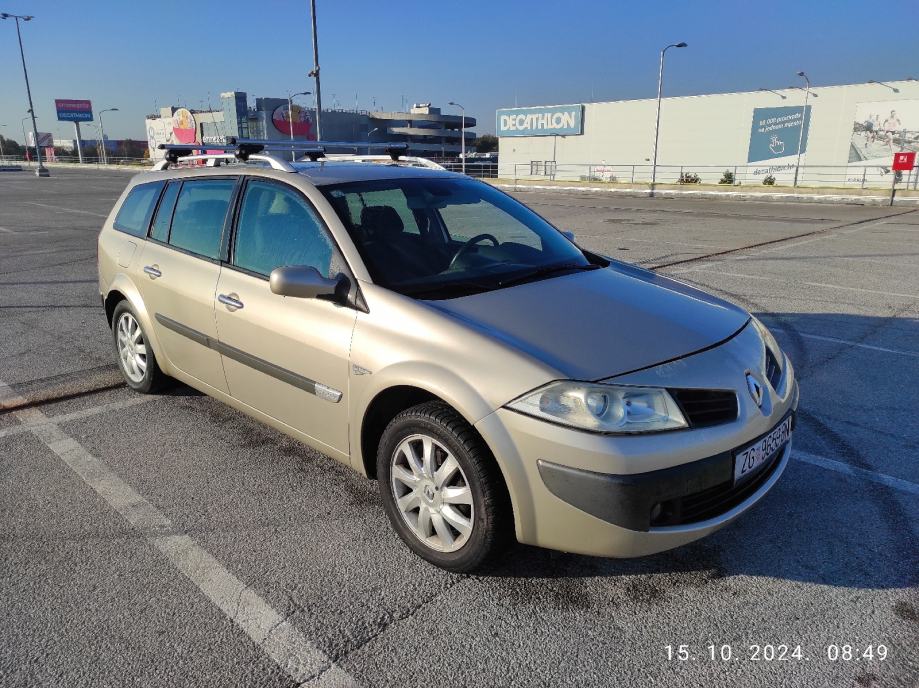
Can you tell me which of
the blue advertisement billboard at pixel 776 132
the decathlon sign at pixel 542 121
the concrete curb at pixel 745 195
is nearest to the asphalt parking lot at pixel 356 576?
the concrete curb at pixel 745 195

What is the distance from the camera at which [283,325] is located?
3268 mm

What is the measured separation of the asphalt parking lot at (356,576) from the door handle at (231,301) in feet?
2.91

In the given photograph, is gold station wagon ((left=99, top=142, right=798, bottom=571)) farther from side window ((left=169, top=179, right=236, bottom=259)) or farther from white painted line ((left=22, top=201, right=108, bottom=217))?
white painted line ((left=22, top=201, right=108, bottom=217))

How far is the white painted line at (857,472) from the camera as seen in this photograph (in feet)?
11.3

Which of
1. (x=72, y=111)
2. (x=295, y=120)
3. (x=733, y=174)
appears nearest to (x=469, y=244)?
(x=733, y=174)

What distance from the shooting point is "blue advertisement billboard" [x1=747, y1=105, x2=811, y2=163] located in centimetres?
5016

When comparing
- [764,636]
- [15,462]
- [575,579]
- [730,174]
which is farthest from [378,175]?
[730,174]

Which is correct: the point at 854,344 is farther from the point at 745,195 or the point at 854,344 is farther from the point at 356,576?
the point at 745,195

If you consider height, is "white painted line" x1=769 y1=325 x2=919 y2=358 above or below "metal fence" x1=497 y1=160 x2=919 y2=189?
above

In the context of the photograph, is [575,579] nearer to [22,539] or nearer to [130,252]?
[22,539]

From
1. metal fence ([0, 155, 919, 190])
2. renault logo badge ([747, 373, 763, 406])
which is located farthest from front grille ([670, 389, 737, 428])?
metal fence ([0, 155, 919, 190])

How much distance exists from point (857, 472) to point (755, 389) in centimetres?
140

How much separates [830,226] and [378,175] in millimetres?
15715

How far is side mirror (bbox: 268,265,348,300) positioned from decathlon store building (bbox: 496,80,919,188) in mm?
44607
